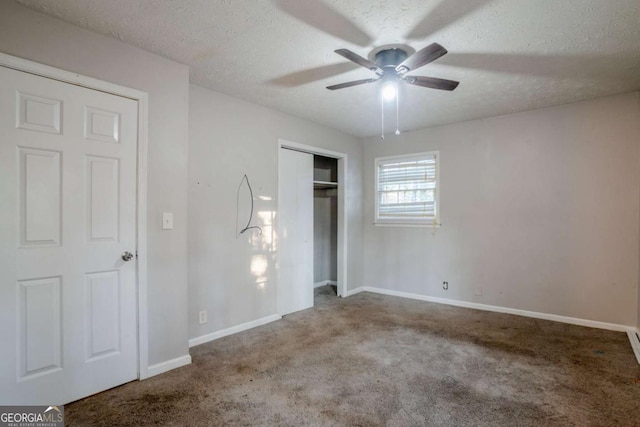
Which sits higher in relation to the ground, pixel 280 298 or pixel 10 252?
pixel 10 252

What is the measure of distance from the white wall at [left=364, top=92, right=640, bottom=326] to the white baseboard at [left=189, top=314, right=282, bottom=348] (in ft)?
7.35

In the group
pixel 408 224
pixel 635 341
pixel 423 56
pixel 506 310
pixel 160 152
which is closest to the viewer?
pixel 423 56

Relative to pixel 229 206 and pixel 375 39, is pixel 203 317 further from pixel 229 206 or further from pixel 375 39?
pixel 375 39

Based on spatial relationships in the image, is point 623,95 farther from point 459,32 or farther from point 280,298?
point 280,298

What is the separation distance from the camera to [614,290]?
3.57 meters

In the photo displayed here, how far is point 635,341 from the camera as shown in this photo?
3.20m

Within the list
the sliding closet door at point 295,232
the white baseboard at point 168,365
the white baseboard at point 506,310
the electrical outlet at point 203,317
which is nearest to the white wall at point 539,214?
the white baseboard at point 506,310

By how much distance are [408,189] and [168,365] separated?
3909 mm

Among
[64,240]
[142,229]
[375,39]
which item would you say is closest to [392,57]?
[375,39]

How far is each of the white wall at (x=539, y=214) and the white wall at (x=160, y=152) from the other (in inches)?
134

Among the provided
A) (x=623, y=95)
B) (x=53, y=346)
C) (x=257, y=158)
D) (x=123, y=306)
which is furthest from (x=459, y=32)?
(x=53, y=346)

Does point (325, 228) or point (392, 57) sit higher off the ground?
point (392, 57)

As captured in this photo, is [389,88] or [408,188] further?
[408,188]

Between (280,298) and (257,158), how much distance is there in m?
1.77
